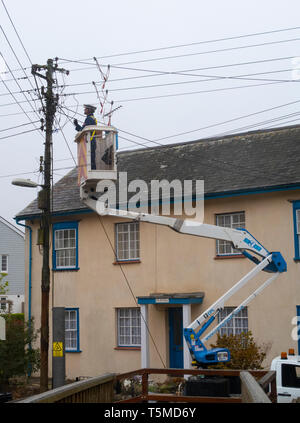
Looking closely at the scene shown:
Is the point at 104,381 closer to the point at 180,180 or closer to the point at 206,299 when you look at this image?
the point at 206,299

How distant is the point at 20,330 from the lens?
2141 centimetres

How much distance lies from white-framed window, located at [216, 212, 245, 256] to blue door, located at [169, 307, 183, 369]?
2600mm

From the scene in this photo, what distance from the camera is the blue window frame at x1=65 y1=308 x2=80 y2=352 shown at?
23188 millimetres

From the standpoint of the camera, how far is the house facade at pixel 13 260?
161 ft

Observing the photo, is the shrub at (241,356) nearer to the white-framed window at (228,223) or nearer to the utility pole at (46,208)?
the white-framed window at (228,223)

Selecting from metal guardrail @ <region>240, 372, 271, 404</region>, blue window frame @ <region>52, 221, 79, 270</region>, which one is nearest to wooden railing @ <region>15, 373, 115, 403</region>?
metal guardrail @ <region>240, 372, 271, 404</region>

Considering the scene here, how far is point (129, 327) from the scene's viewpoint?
873 inches

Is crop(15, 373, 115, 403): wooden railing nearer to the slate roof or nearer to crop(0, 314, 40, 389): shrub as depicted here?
the slate roof

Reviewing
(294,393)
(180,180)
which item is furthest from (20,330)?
(294,393)

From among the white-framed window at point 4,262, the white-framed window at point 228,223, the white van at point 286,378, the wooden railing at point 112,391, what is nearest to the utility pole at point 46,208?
the white-framed window at point 228,223

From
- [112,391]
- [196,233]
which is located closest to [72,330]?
[196,233]

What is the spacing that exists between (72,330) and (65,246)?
318cm
